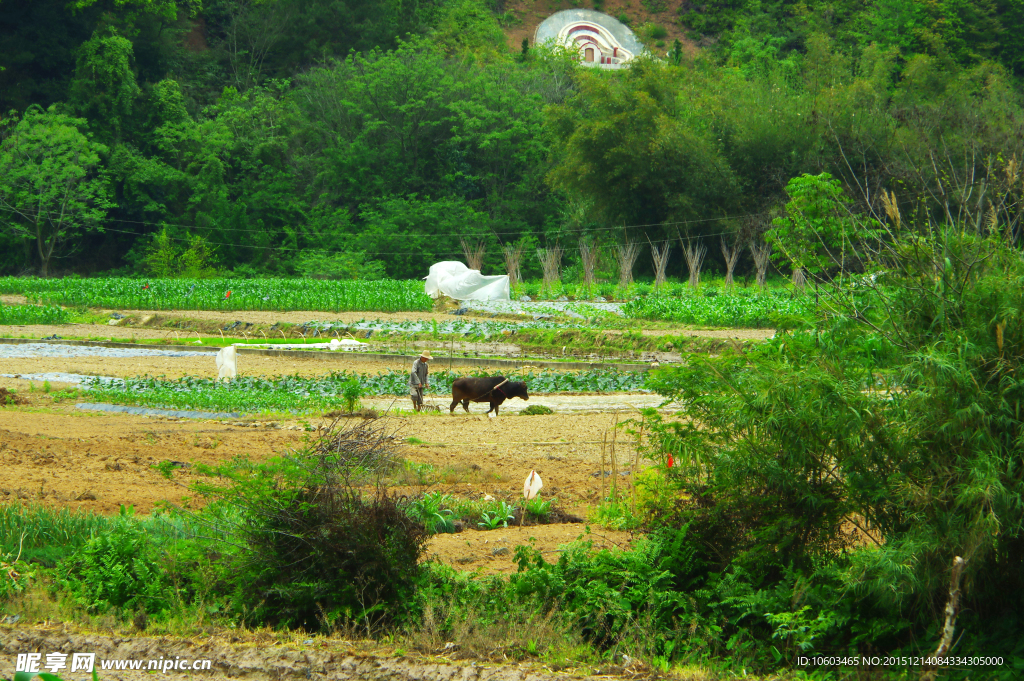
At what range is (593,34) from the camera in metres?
85.4

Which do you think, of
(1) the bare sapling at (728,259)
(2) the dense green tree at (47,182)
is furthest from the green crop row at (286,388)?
(2) the dense green tree at (47,182)

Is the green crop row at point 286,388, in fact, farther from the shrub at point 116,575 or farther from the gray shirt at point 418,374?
the shrub at point 116,575

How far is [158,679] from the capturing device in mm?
5551

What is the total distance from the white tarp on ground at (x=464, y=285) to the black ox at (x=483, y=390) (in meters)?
24.4

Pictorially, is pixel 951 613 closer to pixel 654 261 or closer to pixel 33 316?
pixel 33 316

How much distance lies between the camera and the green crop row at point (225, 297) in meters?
37.7

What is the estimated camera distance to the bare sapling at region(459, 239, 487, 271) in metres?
49.5

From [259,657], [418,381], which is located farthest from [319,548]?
[418,381]

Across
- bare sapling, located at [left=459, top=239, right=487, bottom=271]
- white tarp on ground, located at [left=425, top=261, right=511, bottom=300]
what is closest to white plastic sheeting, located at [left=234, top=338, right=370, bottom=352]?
white tarp on ground, located at [left=425, top=261, right=511, bottom=300]

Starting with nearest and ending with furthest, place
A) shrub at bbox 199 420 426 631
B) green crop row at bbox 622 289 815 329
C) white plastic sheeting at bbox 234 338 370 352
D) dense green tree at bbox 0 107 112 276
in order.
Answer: shrub at bbox 199 420 426 631, white plastic sheeting at bbox 234 338 370 352, green crop row at bbox 622 289 815 329, dense green tree at bbox 0 107 112 276

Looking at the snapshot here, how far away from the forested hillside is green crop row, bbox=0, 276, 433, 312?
13.2 m

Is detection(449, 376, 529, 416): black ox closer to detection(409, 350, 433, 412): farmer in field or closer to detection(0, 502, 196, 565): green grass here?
detection(409, 350, 433, 412): farmer in field

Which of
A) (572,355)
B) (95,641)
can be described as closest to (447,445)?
(95,641)

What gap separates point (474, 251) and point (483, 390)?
42.5 m
